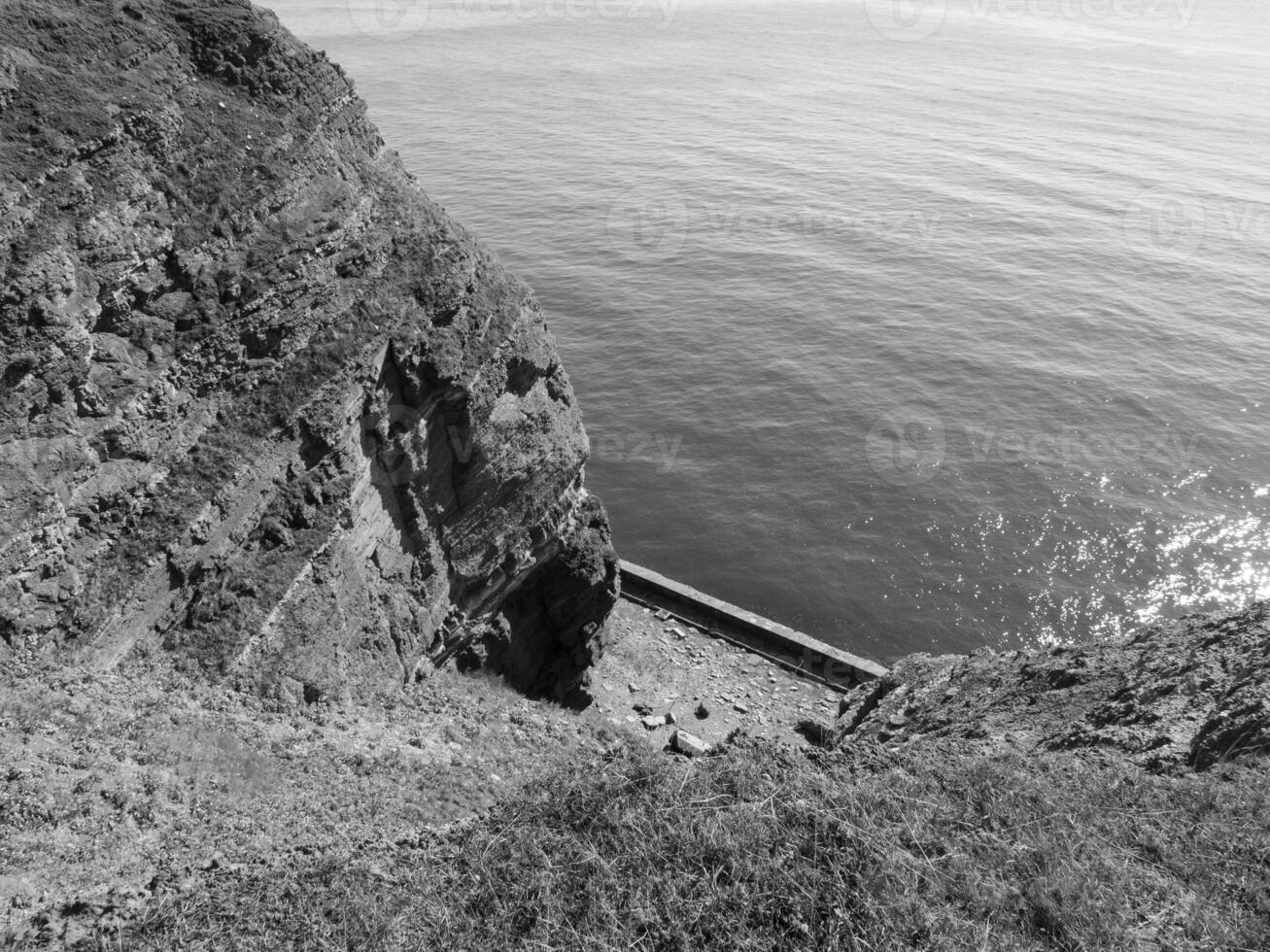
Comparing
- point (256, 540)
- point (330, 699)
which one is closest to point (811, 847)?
point (330, 699)

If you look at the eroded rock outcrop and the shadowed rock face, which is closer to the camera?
the eroded rock outcrop

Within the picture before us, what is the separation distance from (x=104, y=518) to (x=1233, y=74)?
14104 cm

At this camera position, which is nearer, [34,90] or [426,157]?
[34,90]

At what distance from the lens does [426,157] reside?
80.9 metres

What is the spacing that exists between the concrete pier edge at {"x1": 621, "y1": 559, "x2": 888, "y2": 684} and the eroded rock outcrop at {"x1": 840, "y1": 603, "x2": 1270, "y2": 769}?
7.54 meters

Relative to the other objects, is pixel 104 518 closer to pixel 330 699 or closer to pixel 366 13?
pixel 330 699

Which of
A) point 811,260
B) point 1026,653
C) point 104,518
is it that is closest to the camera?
point 104,518

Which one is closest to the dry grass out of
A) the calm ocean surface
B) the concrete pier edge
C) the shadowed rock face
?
the shadowed rock face

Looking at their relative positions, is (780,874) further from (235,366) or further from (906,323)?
(906,323)

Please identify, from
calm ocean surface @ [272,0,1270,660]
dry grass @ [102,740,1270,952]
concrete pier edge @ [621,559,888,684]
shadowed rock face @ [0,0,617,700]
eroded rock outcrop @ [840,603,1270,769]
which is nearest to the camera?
dry grass @ [102,740,1270,952]

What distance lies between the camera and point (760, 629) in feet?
107

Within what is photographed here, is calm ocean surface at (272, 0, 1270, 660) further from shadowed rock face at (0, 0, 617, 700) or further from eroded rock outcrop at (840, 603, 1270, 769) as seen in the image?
shadowed rock face at (0, 0, 617, 700)

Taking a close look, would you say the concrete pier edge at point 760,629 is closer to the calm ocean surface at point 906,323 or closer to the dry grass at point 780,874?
the calm ocean surface at point 906,323

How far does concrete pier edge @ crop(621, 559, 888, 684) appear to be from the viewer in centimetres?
3164
